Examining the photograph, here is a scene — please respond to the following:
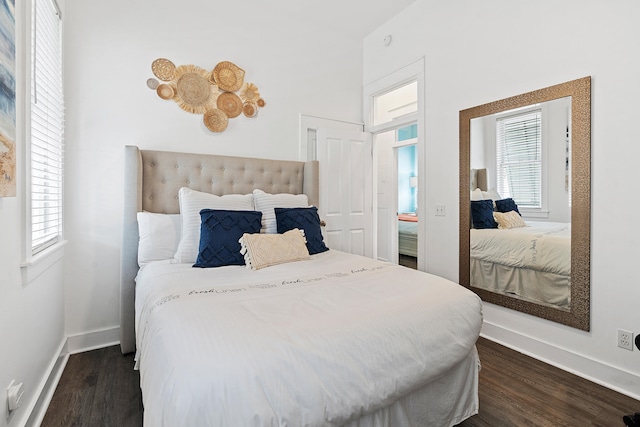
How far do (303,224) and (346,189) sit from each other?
4.40 ft

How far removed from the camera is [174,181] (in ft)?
9.14

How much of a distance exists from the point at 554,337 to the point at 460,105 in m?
2.03

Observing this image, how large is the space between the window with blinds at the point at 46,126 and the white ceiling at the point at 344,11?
1.99 metres

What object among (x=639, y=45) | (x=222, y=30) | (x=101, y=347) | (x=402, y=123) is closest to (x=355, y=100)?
(x=402, y=123)

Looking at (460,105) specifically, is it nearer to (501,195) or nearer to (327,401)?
(501,195)

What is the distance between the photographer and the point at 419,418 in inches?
56.1

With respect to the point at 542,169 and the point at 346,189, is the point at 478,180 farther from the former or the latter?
the point at 346,189

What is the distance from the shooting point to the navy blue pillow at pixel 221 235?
217 cm

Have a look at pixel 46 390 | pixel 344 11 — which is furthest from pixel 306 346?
pixel 344 11

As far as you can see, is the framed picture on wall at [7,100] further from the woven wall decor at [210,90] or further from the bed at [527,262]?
the bed at [527,262]

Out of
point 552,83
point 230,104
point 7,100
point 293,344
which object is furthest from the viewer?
point 230,104

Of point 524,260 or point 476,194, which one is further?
point 476,194

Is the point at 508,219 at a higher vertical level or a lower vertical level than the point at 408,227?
higher

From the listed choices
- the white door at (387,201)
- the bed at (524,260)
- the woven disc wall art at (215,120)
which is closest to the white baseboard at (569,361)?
the bed at (524,260)
